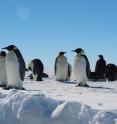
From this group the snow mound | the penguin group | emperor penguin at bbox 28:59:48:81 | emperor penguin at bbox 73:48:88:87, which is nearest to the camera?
the snow mound

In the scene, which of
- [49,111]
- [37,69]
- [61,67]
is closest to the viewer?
[49,111]

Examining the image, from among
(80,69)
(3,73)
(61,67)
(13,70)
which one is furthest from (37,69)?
(13,70)

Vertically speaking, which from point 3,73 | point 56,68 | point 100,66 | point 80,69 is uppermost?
point 100,66

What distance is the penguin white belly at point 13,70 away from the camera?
606 inches

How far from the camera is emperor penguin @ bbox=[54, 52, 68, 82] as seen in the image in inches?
845

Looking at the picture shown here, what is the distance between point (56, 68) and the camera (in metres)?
21.7

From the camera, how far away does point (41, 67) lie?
70.5 feet

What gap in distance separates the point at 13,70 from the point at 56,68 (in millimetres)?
6263

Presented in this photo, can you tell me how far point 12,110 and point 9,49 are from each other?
6443mm

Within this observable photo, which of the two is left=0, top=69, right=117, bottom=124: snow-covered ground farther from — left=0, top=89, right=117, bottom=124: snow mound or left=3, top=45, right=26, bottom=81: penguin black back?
left=3, top=45, right=26, bottom=81: penguin black back

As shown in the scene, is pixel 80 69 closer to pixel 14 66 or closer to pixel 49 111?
pixel 14 66

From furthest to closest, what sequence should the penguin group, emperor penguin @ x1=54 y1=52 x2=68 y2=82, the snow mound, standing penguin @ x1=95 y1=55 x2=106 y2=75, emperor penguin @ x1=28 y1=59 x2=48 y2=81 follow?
standing penguin @ x1=95 y1=55 x2=106 y2=75 → emperor penguin @ x1=54 y1=52 x2=68 y2=82 → emperor penguin @ x1=28 y1=59 x2=48 y2=81 → the penguin group → the snow mound

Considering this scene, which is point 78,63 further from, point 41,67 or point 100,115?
point 100,115

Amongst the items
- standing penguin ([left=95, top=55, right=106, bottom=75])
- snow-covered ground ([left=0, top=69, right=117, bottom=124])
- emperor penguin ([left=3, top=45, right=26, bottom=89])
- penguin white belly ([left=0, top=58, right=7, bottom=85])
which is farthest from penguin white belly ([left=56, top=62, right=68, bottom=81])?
snow-covered ground ([left=0, top=69, right=117, bottom=124])
